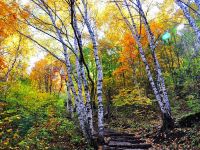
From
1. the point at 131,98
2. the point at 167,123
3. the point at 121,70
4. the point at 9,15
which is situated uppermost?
the point at 9,15

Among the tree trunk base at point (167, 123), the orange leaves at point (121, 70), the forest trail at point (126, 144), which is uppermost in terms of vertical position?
the orange leaves at point (121, 70)

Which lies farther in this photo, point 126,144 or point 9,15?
point 9,15

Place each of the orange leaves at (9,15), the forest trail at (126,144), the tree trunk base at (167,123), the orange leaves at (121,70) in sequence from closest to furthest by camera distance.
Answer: the forest trail at (126,144), the orange leaves at (9,15), the tree trunk base at (167,123), the orange leaves at (121,70)

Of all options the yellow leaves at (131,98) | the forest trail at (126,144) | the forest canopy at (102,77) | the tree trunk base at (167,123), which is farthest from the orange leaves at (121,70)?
the tree trunk base at (167,123)

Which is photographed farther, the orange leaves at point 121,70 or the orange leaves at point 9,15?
the orange leaves at point 121,70

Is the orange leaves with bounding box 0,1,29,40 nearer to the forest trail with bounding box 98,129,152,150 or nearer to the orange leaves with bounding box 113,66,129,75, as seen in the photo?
the forest trail with bounding box 98,129,152,150

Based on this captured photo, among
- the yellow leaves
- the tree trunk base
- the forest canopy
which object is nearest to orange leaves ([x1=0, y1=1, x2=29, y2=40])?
the forest canopy

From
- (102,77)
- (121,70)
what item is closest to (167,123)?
(102,77)

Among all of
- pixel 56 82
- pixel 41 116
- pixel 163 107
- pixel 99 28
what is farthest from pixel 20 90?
pixel 56 82

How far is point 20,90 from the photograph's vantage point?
1241 cm

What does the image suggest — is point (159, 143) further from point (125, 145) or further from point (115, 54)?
point (115, 54)

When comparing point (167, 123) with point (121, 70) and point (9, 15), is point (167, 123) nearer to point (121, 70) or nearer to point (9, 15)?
point (9, 15)

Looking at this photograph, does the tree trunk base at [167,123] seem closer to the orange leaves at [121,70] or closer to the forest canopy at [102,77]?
the forest canopy at [102,77]

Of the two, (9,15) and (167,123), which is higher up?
(9,15)
